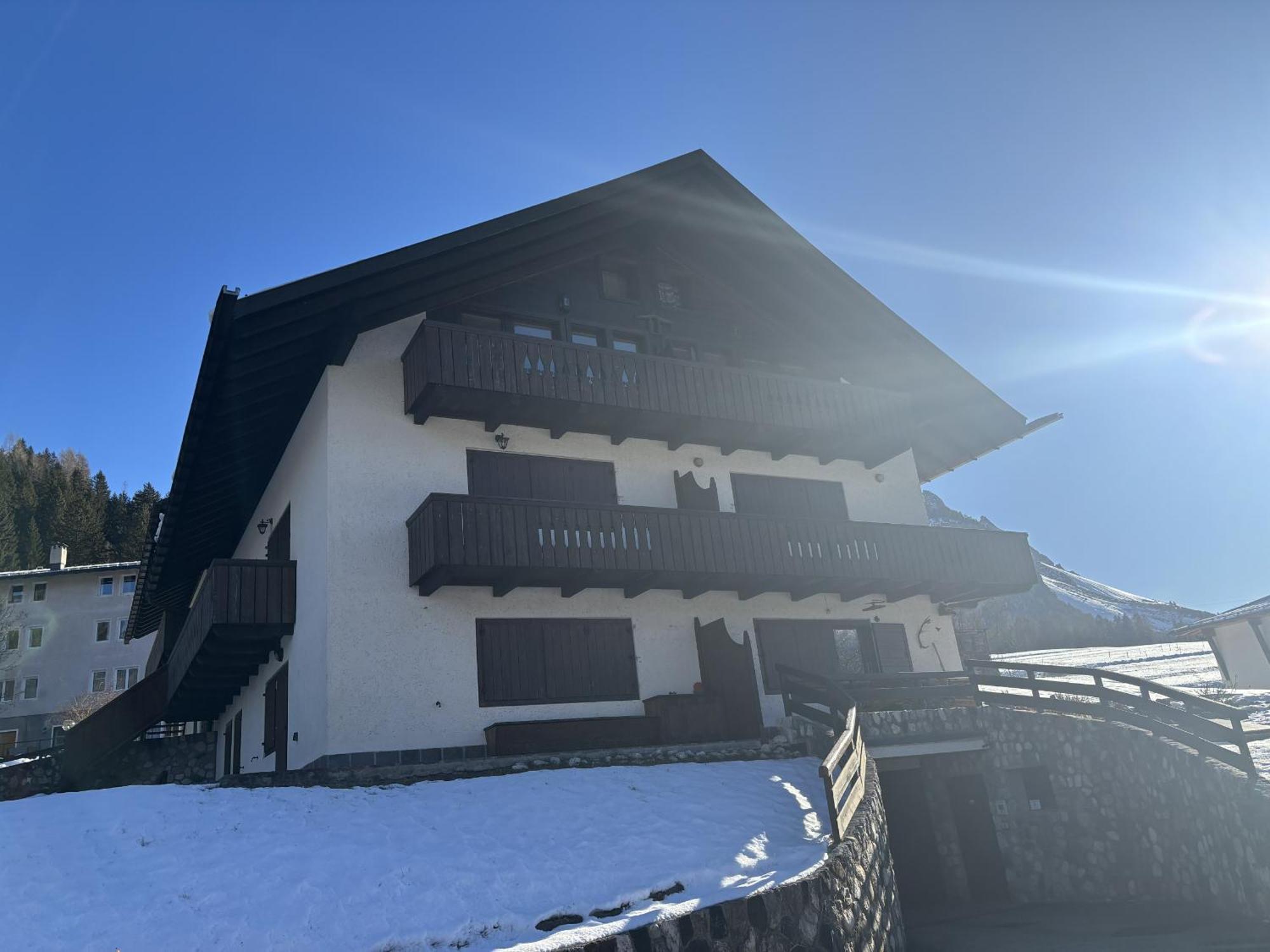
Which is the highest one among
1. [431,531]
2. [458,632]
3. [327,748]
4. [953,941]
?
[431,531]

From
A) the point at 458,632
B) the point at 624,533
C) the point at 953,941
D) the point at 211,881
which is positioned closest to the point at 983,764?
the point at 953,941

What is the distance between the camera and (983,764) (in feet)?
62.8

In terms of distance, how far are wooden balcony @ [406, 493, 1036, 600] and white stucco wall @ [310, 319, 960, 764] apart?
445mm

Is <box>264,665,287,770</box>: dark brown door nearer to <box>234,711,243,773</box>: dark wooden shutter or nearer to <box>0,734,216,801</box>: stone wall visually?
<box>234,711,243,773</box>: dark wooden shutter

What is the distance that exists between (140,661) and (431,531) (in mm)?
54907

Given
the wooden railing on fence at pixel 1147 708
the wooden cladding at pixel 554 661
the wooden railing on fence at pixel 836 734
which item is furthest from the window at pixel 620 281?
the wooden railing on fence at pixel 1147 708

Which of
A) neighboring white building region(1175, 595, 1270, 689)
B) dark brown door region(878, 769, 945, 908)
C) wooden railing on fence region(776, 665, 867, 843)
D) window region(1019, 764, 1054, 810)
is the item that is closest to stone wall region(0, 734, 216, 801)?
wooden railing on fence region(776, 665, 867, 843)

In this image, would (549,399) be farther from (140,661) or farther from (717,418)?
(140,661)

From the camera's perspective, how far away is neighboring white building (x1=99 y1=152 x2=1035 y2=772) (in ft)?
57.5

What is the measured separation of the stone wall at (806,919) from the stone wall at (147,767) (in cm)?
2105

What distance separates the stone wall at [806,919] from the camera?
9.52m

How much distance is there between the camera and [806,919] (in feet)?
34.6

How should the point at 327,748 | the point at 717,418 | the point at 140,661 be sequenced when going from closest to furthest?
the point at 327,748, the point at 717,418, the point at 140,661

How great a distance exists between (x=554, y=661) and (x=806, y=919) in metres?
8.97
